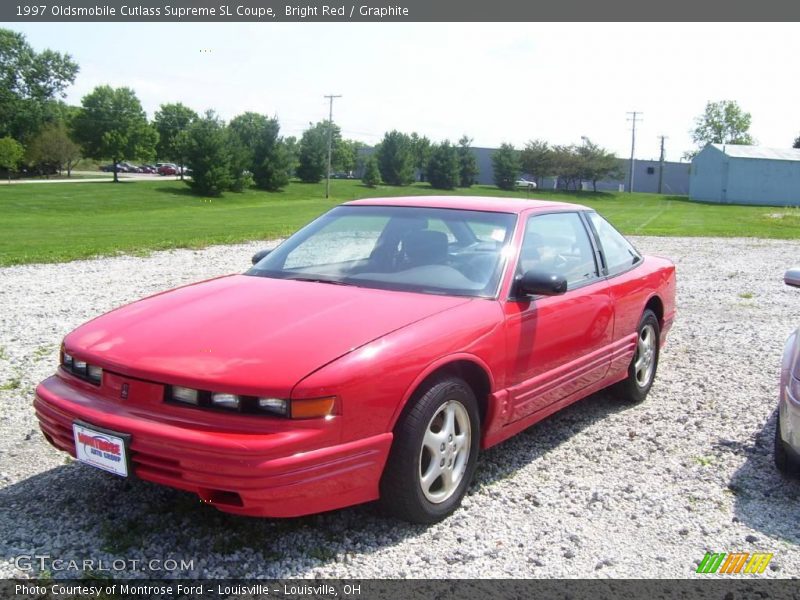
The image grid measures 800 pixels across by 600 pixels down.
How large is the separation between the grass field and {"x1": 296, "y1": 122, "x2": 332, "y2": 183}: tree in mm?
3511

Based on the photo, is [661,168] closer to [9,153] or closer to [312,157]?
[312,157]

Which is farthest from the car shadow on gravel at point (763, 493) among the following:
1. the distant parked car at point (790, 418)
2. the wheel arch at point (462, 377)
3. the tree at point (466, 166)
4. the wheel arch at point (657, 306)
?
the tree at point (466, 166)

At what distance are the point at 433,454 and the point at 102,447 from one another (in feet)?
4.65

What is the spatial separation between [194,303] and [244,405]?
1.01m

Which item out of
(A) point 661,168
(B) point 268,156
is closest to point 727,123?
(A) point 661,168

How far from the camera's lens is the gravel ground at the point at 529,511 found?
3135mm

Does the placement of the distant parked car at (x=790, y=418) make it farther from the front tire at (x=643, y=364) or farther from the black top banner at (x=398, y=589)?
the front tire at (x=643, y=364)

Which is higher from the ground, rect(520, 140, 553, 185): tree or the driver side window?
rect(520, 140, 553, 185): tree

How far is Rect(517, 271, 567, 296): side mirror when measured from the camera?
386cm

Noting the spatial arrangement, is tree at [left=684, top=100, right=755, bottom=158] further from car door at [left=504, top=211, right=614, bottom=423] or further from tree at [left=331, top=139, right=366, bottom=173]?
car door at [left=504, top=211, right=614, bottom=423]

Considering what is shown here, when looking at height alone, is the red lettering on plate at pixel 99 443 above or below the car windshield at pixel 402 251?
below

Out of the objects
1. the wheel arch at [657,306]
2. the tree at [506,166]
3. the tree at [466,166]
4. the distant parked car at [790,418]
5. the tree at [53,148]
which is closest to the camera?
the distant parked car at [790,418]

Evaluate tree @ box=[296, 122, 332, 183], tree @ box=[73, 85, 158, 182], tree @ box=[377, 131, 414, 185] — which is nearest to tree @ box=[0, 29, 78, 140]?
tree @ box=[73, 85, 158, 182]

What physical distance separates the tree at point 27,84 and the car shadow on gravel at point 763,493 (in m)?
83.0
